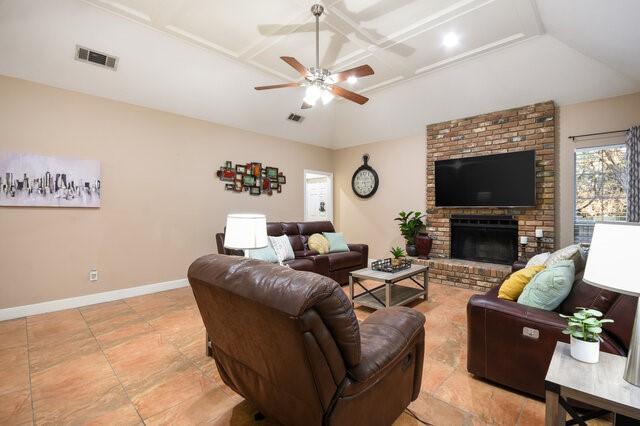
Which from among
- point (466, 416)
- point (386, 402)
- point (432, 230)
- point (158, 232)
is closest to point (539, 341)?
point (466, 416)

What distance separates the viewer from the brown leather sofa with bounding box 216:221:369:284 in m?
4.33

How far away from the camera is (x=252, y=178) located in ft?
18.5

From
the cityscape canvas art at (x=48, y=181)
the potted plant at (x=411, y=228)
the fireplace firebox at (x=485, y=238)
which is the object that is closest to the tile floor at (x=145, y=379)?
the cityscape canvas art at (x=48, y=181)

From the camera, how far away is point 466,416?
182 cm

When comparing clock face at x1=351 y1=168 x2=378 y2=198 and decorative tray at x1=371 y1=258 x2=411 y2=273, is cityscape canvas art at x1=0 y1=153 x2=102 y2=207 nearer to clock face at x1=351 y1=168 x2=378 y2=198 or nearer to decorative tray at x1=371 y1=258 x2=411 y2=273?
decorative tray at x1=371 y1=258 x2=411 y2=273

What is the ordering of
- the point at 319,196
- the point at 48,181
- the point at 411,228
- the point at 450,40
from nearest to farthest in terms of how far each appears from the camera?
1. the point at 48,181
2. the point at 450,40
3. the point at 411,228
4. the point at 319,196

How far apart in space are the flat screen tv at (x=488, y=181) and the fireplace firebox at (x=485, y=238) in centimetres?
30

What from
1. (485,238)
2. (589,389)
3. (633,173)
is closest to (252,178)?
(485,238)

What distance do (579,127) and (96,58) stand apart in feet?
21.2

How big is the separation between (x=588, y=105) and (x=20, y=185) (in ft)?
24.3

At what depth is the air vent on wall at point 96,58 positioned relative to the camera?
3412 mm

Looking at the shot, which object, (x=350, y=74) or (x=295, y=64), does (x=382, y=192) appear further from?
(x=295, y=64)

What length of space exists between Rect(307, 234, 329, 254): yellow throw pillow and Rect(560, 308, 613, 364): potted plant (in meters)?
3.73

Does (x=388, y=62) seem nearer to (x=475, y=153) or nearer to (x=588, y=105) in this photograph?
(x=475, y=153)
